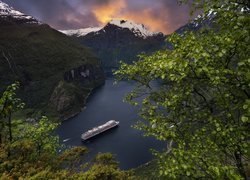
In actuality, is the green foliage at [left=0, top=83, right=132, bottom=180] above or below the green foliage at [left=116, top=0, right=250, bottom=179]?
below

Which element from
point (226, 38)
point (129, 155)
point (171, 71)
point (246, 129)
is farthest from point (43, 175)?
point (129, 155)

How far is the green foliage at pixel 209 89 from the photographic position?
10.5m

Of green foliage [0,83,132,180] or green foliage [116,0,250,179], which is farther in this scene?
green foliage [0,83,132,180]

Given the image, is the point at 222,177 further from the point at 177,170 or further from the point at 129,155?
the point at 129,155

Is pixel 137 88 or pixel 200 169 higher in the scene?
pixel 137 88

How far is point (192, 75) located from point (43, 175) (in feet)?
37.8

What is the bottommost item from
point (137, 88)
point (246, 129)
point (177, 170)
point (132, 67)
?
point (177, 170)

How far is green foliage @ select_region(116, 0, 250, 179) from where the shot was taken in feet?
34.3

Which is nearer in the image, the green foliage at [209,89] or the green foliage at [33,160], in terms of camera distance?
the green foliage at [209,89]

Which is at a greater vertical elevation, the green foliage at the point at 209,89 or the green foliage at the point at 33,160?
the green foliage at the point at 209,89

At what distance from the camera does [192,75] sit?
461 inches

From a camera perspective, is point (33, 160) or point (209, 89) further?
point (33, 160)

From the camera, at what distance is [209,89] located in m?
13.1

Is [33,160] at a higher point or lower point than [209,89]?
lower
